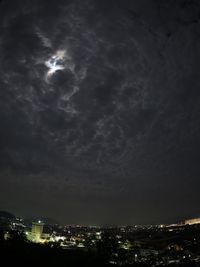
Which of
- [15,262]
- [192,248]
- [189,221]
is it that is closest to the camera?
[15,262]

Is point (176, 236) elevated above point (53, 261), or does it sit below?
above

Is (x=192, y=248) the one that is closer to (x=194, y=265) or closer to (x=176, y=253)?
(x=176, y=253)

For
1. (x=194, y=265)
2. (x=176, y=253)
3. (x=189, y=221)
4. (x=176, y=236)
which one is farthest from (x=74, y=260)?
(x=189, y=221)

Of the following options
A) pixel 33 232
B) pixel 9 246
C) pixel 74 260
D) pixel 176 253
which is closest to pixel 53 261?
pixel 74 260

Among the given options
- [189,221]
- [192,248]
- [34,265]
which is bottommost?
[34,265]

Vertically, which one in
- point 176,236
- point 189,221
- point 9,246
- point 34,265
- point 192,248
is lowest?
point 34,265

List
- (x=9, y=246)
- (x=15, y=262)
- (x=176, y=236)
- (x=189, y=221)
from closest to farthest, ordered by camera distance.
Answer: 1. (x=15, y=262)
2. (x=9, y=246)
3. (x=176, y=236)
4. (x=189, y=221)

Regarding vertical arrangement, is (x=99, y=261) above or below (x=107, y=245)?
below

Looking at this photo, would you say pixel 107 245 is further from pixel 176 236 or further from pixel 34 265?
pixel 176 236

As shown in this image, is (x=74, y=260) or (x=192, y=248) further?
(x=192, y=248)
